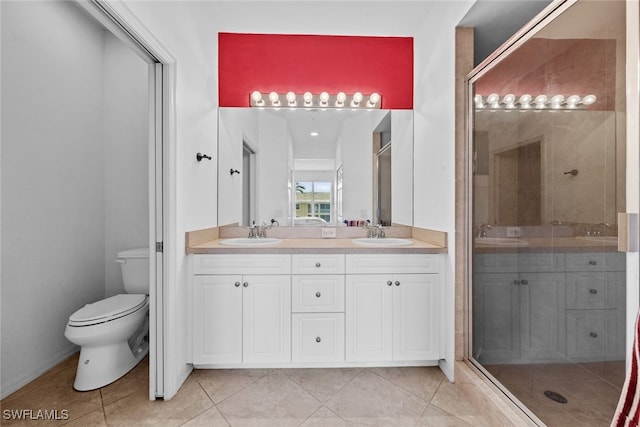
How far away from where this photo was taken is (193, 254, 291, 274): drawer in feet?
6.43

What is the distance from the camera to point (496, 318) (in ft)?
5.66

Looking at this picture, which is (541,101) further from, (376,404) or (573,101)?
(376,404)

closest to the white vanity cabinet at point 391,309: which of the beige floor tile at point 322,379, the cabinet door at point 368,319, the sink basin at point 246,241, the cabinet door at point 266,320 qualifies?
the cabinet door at point 368,319

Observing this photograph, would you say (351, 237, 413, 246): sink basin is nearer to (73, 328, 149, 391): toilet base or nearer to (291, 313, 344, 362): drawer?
(291, 313, 344, 362): drawer

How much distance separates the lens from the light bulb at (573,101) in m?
1.24

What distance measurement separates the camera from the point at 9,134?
1807 mm

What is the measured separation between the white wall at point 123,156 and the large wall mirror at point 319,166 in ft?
2.55

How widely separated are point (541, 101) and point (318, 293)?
5.19 feet

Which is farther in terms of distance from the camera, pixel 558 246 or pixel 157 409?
pixel 157 409

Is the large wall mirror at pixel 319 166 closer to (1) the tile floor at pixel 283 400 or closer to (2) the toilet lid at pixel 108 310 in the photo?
(2) the toilet lid at pixel 108 310

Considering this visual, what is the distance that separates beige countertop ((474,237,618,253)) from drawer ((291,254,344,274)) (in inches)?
36.0

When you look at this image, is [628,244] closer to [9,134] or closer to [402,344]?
[402,344]

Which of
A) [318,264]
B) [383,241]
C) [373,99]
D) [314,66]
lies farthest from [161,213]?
[373,99]

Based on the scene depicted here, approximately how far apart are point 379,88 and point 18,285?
2.88 metres
